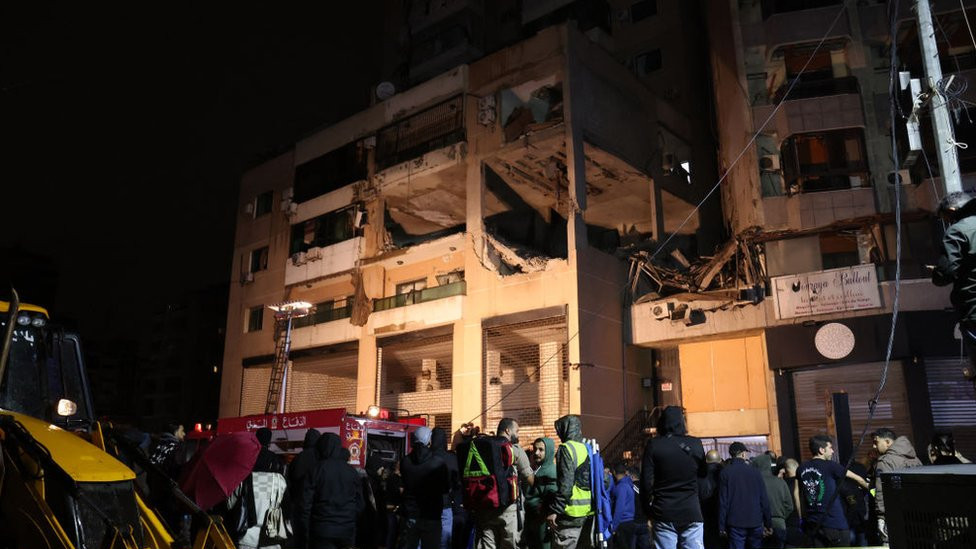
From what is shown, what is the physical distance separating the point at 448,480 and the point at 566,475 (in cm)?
173

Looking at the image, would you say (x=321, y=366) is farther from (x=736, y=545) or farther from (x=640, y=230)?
(x=736, y=545)

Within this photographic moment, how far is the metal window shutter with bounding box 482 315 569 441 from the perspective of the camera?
22.0m

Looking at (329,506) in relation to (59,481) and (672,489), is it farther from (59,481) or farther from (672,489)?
(672,489)

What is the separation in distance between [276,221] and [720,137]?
20711 mm

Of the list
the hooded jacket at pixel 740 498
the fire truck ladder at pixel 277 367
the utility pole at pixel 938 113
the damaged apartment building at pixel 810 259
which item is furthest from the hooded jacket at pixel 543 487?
the fire truck ladder at pixel 277 367

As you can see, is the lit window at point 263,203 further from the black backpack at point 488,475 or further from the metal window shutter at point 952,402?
the black backpack at point 488,475

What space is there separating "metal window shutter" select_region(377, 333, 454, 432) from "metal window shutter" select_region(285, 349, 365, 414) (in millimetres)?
2042

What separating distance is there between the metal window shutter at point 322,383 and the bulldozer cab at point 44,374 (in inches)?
885

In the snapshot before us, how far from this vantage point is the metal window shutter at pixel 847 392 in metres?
19.3

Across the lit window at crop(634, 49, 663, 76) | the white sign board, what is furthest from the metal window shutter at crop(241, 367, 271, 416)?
the white sign board

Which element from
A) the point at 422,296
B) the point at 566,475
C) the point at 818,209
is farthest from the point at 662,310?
the point at 566,475

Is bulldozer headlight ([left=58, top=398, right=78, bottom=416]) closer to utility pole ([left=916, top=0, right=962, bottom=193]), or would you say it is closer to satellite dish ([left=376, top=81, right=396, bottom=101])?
utility pole ([left=916, top=0, right=962, bottom=193])

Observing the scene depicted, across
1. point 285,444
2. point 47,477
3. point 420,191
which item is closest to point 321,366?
point 420,191

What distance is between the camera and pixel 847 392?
20000mm
